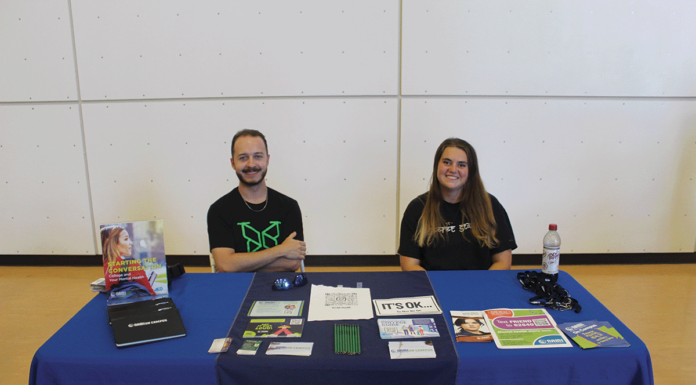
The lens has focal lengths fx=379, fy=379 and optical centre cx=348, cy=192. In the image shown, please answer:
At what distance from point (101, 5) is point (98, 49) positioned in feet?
1.11

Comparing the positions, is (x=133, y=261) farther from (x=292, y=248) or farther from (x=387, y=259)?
(x=387, y=259)

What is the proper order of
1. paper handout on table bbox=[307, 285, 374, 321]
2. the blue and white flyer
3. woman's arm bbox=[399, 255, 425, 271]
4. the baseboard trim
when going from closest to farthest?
the blue and white flyer < paper handout on table bbox=[307, 285, 374, 321] < woman's arm bbox=[399, 255, 425, 271] < the baseboard trim

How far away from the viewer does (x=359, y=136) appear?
3.14m

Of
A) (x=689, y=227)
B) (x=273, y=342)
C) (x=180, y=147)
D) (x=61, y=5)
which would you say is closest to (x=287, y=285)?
(x=273, y=342)

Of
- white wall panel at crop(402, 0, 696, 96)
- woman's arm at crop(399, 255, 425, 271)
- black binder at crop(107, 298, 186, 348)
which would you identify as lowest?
woman's arm at crop(399, 255, 425, 271)

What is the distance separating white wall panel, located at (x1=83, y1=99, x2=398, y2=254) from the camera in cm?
312

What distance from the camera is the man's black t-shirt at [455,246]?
5.81ft

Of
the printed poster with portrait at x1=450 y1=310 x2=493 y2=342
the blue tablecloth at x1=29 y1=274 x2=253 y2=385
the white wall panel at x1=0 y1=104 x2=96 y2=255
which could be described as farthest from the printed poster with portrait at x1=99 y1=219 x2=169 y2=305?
the white wall panel at x1=0 y1=104 x2=96 y2=255

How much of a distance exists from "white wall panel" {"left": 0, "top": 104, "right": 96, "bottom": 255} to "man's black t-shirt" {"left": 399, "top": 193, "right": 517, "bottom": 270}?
2.94 meters

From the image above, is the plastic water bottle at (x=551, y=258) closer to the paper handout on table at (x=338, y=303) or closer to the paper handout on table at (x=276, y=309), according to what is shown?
the paper handout on table at (x=338, y=303)

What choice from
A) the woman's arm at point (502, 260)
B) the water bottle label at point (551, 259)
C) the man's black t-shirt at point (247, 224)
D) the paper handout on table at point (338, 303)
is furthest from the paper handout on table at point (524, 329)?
the man's black t-shirt at point (247, 224)

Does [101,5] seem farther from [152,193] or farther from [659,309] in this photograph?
[659,309]

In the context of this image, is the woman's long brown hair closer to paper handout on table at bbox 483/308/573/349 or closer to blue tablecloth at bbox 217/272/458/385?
paper handout on table at bbox 483/308/573/349

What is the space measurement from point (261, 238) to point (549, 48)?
2.70 meters
